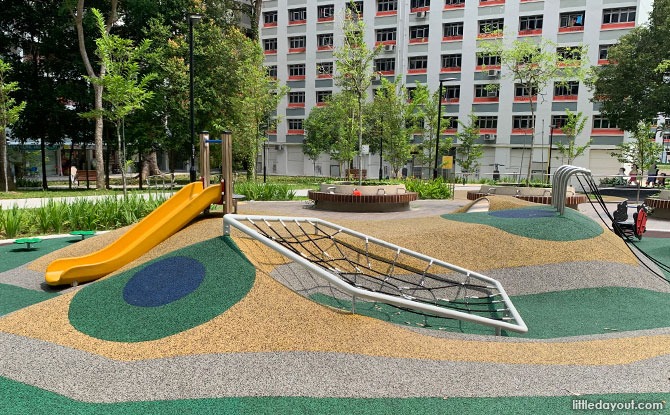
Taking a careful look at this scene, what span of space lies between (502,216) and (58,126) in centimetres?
3017

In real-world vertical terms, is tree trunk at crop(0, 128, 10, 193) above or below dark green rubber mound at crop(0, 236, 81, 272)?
above

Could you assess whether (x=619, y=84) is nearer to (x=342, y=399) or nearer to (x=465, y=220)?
(x=465, y=220)

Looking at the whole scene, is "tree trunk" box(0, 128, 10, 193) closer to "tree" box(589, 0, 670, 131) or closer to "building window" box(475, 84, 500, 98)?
"tree" box(589, 0, 670, 131)

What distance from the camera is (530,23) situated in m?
45.2

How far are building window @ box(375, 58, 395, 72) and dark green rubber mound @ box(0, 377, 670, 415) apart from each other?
51.2 meters

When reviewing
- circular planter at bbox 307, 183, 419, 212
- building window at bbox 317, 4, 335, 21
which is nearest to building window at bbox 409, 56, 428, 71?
building window at bbox 317, 4, 335, 21

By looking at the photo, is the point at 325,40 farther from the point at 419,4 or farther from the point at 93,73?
the point at 93,73

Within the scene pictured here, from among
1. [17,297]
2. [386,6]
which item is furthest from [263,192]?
[386,6]

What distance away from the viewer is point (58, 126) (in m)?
29.9

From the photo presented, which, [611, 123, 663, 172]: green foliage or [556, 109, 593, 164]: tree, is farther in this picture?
[556, 109, 593, 164]: tree

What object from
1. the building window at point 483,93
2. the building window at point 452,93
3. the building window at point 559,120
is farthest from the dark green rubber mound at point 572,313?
the building window at point 452,93

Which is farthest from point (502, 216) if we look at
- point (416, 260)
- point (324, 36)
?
point (324, 36)

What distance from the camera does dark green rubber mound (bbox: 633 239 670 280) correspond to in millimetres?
10539

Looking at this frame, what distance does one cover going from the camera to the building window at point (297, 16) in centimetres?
5475
